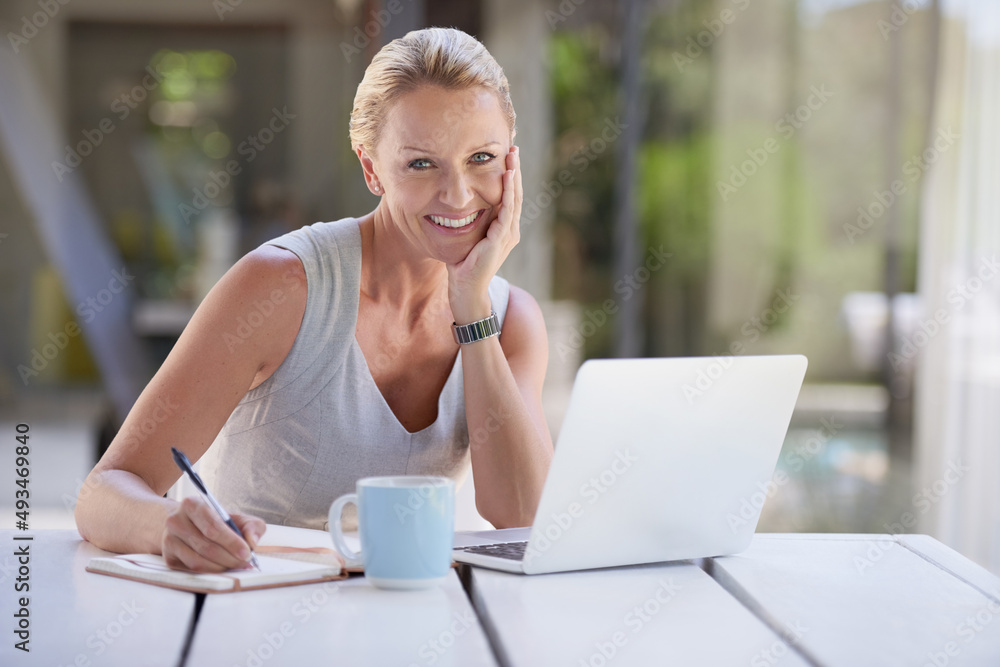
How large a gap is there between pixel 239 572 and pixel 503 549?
11.8 inches

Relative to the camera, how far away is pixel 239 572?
3.22ft

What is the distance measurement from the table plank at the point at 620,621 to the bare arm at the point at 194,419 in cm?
28

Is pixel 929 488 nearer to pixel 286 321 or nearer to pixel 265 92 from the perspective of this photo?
pixel 286 321

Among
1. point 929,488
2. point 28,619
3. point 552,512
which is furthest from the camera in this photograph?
point 929,488

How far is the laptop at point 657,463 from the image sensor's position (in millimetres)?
999

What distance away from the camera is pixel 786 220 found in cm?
386

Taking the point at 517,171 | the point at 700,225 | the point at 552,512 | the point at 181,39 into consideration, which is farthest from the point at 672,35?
the point at 552,512

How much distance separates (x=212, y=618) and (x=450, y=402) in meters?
0.75
